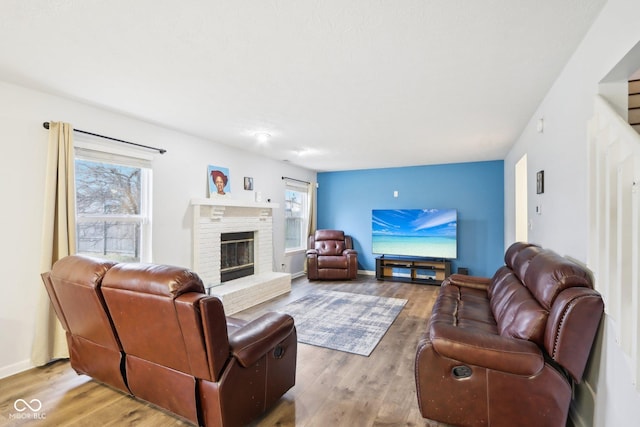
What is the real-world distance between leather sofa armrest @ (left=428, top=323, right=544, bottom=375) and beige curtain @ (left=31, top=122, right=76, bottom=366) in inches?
121

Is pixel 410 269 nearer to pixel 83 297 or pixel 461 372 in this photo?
pixel 461 372

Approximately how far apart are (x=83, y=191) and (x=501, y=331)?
383 cm

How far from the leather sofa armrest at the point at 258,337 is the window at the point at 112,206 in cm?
220

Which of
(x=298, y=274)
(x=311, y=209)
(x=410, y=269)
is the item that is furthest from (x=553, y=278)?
(x=311, y=209)

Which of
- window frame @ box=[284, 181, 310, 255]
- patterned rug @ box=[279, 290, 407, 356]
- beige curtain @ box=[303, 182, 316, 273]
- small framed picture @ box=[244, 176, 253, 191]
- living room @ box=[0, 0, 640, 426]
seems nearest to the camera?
living room @ box=[0, 0, 640, 426]

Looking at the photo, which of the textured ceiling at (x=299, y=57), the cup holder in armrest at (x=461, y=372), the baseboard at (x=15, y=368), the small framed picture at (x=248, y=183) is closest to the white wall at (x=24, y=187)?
the baseboard at (x=15, y=368)

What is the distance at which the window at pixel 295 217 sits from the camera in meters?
6.33

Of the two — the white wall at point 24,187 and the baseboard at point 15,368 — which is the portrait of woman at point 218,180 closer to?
the white wall at point 24,187

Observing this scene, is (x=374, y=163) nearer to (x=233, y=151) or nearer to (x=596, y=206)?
(x=233, y=151)

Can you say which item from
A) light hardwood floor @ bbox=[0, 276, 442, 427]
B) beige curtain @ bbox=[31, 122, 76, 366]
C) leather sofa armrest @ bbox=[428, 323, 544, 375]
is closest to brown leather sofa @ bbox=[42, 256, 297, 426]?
light hardwood floor @ bbox=[0, 276, 442, 427]

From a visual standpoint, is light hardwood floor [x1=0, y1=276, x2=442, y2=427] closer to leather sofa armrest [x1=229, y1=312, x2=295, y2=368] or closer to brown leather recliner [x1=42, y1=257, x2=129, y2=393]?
brown leather recliner [x1=42, y1=257, x2=129, y2=393]

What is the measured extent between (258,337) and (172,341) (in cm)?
47

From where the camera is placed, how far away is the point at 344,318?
3.83 meters

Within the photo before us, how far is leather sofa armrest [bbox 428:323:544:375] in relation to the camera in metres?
1.58
